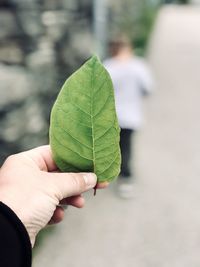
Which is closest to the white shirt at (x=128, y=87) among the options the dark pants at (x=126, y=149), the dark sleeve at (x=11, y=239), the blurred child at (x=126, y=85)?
the blurred child at (x=126, y=85)

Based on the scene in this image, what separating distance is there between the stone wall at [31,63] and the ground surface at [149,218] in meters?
0.91

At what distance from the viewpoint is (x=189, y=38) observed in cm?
1638

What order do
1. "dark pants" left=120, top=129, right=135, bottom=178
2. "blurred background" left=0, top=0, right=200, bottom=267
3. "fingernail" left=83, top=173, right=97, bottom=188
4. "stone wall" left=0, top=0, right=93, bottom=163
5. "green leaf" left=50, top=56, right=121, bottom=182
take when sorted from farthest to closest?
"dark pants" left=120, top=129, right=135, bottom=178, "blurred background" left=0, top=0, right=200, bottom=267, "stone wall" left=0, top=0, right=93, bottom=163, "fingernail" left=83, top=173, right=97, bottom=188, "green leaf" left=50, top=56, right=121, bottom=182

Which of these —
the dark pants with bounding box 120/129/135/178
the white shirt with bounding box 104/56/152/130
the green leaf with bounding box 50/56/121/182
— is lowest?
the dark pants with bounding box 120/129/135/178

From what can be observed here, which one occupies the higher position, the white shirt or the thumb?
the thumb

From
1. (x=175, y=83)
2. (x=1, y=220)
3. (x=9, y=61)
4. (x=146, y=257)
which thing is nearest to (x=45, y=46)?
(x=9, y=61)

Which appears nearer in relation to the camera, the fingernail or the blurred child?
the fingernail

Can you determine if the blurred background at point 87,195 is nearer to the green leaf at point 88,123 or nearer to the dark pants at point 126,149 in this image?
the dark pants at point 126,149

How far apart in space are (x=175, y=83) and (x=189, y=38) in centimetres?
539

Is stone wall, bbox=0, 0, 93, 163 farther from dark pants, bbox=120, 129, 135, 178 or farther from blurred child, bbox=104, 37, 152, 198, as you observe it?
dark pants, bbox=120, 129, 135, 178

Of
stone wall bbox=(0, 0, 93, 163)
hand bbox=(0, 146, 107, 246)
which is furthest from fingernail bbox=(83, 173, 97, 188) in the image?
stone wall bbox=(0, 0, 93, 163)

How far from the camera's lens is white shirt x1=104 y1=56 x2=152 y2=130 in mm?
5246

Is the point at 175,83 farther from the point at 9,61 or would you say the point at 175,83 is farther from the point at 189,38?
the point at 9,61

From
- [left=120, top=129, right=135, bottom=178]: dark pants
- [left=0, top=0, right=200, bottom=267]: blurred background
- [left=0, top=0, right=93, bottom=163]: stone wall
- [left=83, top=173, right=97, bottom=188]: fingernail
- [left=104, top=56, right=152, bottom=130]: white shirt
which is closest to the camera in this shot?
[left=83, top=173, right=97, bottom=188]: fingernail
